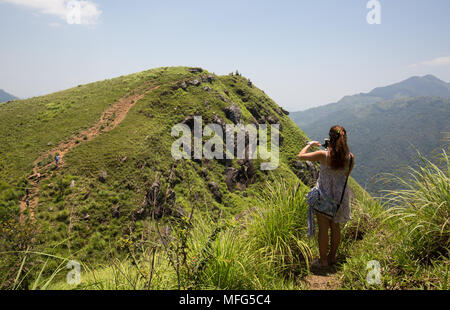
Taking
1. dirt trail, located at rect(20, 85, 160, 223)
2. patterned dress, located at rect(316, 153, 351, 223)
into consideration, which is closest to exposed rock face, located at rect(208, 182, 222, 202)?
dirt trail, located at rect(20, 85, 160, 223)

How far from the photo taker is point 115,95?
46.1 meters

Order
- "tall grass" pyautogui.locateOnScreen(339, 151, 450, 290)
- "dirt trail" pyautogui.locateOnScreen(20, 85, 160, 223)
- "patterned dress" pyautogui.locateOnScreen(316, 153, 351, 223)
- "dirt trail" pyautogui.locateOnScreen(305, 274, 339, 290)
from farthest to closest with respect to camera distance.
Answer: "dirt trail" pyautogui.locateOnScreen(20, 85, 160, 223), "patterned dress" pyautogui.locateOnScreen(316, 153, 351, 223), "dirt trail" pyautogui.locateOnScreen(305, 274, 339, 290), "tall grass" pyautogui.locateOnScreen(339, 151, 450, 290)

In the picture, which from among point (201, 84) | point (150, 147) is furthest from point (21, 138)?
point (201, 84)

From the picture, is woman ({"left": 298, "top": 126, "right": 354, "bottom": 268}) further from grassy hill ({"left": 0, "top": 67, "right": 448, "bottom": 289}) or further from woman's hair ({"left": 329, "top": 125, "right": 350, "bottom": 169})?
grassy hill ({"left": 0, "top": 67, "right": 448, "bottom": 289})

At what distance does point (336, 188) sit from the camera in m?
3.34

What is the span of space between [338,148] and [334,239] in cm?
133

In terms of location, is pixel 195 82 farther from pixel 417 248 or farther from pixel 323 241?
pixel 417 248

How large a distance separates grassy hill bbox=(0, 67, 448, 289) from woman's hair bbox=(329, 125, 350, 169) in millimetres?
954

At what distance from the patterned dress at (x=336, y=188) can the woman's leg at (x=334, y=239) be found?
97 millimetres

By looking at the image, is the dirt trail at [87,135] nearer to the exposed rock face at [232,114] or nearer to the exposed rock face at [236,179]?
the exposed rock face at [232,114]

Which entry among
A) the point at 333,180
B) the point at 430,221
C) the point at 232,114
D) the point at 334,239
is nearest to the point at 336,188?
the point at 333,180

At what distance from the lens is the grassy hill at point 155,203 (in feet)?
8.64

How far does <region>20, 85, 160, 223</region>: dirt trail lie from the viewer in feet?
74.2
